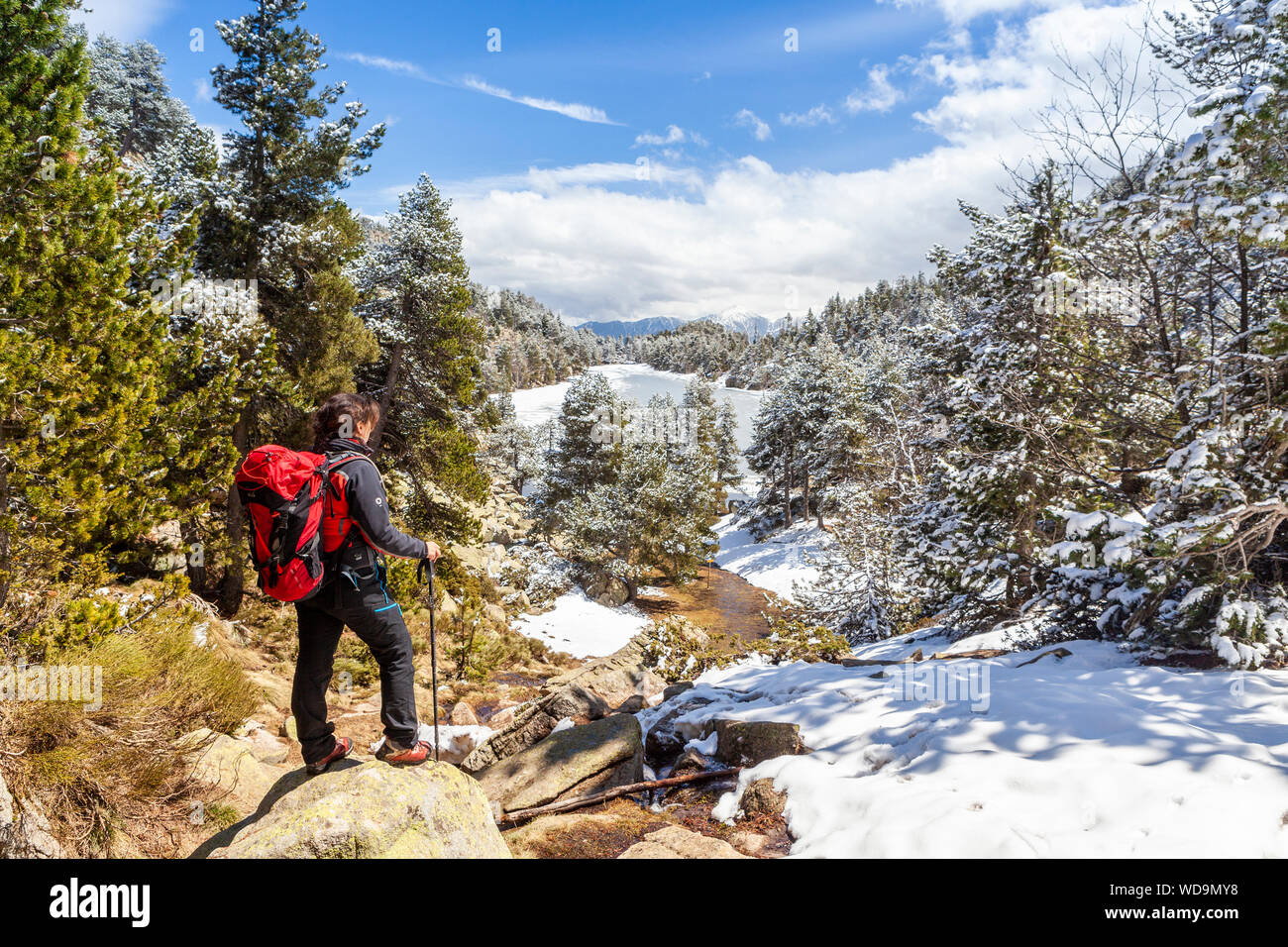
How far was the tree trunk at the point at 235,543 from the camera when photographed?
1050 centimetres

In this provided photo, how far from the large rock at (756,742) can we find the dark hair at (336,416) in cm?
396

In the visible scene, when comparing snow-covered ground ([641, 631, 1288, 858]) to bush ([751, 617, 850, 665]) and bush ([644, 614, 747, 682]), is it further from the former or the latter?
bush ([644, 614, 747, 682])

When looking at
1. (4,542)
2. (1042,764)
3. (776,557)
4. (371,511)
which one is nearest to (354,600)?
(371,511)

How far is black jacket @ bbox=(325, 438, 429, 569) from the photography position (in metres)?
3.25

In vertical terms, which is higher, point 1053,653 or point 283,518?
point 283,518

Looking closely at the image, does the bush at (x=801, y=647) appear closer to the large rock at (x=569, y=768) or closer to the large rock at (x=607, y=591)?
the large rock at (x=569, y=768)

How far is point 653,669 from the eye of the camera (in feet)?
34.7

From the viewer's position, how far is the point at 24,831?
357 cm

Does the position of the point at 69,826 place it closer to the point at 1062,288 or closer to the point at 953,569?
the point at 953,569

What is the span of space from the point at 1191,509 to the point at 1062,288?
4.10 m

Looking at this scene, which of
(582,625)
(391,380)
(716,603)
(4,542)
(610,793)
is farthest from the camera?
(716,603)

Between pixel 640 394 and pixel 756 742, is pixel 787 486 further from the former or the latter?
pixel 640 394

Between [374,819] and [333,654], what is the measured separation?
95 cm
